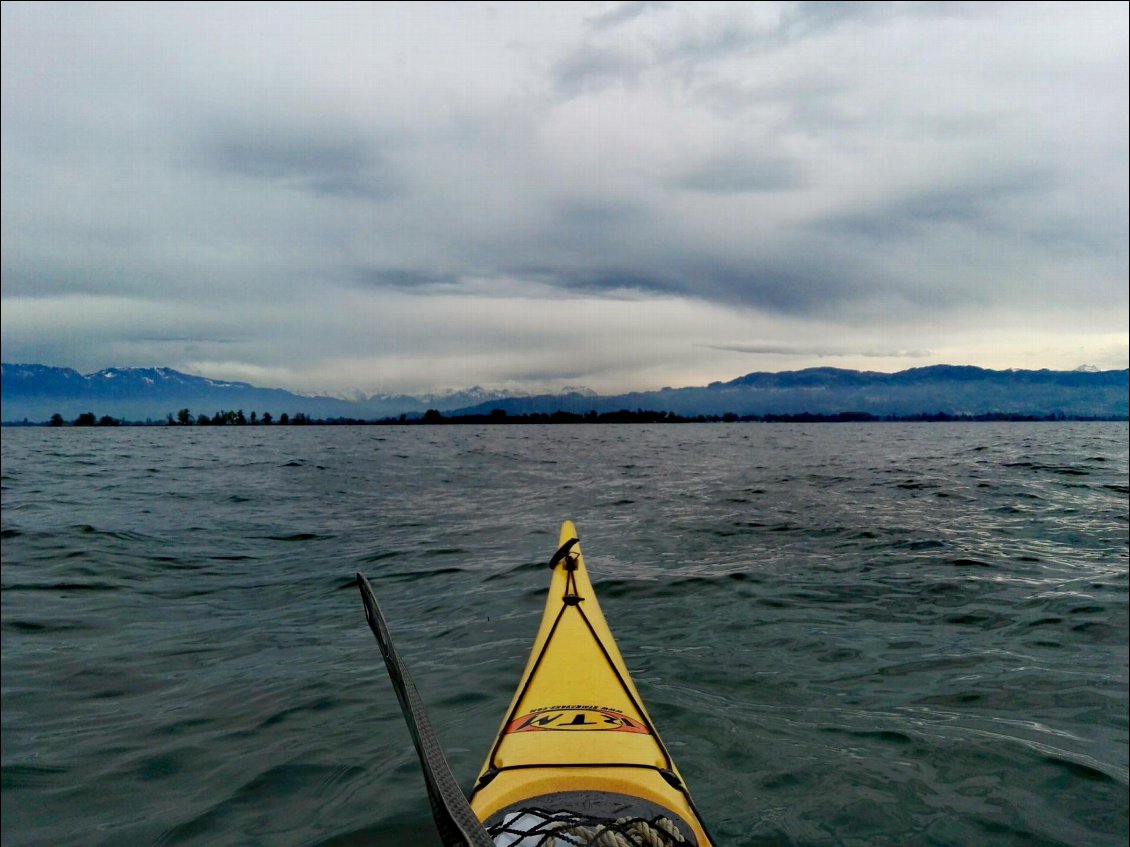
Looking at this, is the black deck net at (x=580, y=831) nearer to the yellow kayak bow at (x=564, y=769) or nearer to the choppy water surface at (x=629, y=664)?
the yellow kayak bow at (x=564, y=769)

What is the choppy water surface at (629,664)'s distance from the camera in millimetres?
4031

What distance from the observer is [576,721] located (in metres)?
4.10

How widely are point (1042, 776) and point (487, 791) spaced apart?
153 inches

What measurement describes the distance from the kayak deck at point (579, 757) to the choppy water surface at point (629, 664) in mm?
630

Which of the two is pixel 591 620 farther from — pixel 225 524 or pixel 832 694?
pixel 225 524

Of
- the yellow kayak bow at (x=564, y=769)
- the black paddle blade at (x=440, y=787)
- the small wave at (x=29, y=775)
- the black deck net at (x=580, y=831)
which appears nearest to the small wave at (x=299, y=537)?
the small wave at (x=29, y=775)

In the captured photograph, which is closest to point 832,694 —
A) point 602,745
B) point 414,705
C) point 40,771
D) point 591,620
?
point 591,620

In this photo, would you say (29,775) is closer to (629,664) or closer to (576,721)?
(576,721)

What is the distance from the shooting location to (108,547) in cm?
1139

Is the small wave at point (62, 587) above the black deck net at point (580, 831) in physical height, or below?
below

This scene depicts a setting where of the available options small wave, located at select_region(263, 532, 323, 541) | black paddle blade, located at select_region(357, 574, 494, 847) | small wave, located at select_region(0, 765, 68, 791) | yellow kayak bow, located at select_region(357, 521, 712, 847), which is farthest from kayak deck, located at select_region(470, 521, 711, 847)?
small wave, located at select_region(263, 532, 323, 541)

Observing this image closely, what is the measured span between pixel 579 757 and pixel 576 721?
47cm

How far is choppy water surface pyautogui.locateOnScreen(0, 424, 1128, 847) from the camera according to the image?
403cm

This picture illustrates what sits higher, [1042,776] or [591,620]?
[591,620]
